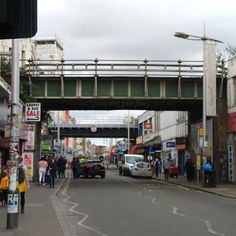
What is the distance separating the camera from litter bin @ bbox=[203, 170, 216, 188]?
102 ft

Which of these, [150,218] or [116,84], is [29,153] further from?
[150,218]

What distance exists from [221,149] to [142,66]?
8.01 m

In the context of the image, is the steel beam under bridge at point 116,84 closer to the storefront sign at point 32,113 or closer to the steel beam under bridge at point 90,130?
the storefront sign at point 32,113

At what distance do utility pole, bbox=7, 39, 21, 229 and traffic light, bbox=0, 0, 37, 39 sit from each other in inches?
289

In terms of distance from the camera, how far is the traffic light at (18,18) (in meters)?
3.86

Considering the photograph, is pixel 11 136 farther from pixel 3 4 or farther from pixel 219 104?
pixel 219 104

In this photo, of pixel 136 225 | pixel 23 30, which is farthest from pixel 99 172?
pixel 23 30

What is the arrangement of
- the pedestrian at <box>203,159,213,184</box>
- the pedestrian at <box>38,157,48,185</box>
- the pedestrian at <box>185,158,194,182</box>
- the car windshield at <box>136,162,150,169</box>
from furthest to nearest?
1. the car windshield at <box>136,162,150,169</box>
2. the pedestrian at <box>185,158,194,182</box>
3. the pedestrian at <box>203,159,213,184</box>
4. the pedestrian at <box>38,157,48,185</box>

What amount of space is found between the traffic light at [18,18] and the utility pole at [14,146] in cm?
734

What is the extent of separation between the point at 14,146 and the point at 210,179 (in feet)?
69.3

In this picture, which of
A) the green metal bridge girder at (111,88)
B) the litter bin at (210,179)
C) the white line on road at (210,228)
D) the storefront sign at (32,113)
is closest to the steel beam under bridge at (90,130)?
the green metal bridge girder at (111,88)

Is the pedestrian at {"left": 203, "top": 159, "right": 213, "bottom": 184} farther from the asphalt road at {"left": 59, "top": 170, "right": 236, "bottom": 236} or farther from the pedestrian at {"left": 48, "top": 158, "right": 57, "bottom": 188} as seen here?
the asphalt road at {"left": 59, "top": 170, "right": 236, "bottom": 236}

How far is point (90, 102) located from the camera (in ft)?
127

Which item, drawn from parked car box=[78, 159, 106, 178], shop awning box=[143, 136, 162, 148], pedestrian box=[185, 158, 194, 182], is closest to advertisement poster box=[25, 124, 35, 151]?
pedestrian box=[185, 158, 194, 182]
